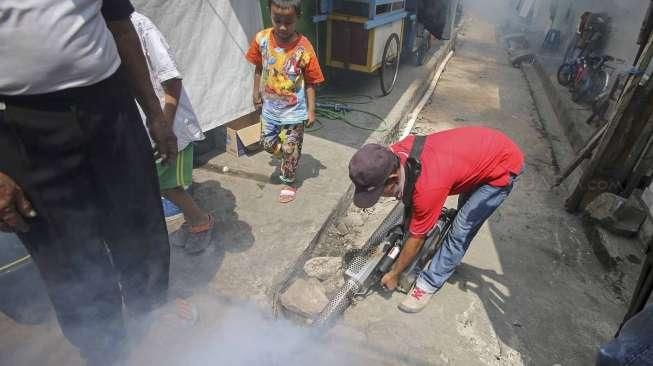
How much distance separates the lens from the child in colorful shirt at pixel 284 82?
10.8 ft

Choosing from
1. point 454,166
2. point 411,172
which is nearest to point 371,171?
point 411,172

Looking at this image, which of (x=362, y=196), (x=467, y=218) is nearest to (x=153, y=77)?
(x=362, y=196)

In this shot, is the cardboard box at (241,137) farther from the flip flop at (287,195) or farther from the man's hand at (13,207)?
the man's hand at (13,207)

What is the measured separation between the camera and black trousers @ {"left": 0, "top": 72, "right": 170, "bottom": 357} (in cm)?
143

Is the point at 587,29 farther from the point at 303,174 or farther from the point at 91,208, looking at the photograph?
the point at 91,208

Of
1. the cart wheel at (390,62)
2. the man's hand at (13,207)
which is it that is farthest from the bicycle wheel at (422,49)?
the man's hand at (13,207)

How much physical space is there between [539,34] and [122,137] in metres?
19.5

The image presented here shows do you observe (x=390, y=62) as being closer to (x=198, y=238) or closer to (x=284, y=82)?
(x=284, y=82)

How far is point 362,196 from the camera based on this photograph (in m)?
2.19

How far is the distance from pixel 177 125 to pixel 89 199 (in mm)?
1116

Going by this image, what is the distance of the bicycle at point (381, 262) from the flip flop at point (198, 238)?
1135 mm

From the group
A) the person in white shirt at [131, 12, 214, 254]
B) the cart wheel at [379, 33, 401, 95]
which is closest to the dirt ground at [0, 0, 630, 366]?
the person in white shirt at [131, 12, 214, 254]

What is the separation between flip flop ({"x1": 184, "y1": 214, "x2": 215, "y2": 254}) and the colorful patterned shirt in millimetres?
1161

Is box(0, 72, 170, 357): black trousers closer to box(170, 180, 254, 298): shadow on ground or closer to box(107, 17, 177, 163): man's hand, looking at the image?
box(107, 17, 177, 163): man's hand
